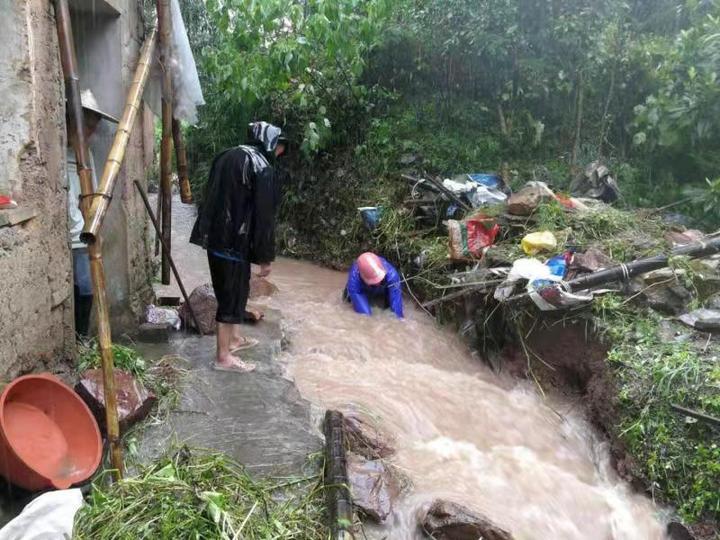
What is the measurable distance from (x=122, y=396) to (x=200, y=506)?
3.89 ft

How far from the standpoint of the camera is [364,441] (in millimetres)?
3588

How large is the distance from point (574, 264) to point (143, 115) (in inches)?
160

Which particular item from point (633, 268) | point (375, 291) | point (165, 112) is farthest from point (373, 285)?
point (165, 112)

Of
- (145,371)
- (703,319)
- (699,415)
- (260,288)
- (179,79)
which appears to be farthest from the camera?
(260,288)

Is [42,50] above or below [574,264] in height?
above

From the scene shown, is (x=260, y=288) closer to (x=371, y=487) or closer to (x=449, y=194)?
(x=449, y=194)

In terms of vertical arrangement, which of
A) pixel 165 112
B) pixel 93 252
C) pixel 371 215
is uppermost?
pixel 165 112

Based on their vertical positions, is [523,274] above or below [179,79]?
below

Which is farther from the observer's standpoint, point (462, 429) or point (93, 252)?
point (462, 429)

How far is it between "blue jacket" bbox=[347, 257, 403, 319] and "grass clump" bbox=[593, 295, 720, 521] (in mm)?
2518

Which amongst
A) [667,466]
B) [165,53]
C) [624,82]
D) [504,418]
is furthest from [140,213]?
[624,82]

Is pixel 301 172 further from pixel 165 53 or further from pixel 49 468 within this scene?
pixel 49 468

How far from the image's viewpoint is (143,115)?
4.99m

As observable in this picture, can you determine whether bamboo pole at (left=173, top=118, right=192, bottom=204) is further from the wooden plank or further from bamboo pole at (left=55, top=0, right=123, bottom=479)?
the wooden plank
